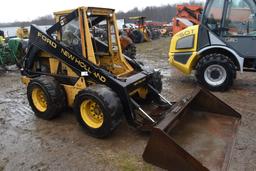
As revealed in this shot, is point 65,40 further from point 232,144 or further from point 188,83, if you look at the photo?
point 188,83

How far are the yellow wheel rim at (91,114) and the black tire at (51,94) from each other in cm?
65

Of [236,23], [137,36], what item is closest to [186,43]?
[236,23]

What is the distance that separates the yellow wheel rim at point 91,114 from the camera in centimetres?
397

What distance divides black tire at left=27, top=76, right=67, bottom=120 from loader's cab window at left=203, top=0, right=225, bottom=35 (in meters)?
3.86

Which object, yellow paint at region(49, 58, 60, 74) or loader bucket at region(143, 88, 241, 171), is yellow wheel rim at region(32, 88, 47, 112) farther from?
loader bucket at region(143, 88, 241, 171)

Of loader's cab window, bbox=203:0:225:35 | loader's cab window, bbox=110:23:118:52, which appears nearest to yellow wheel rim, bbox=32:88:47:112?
loader's cab window, bbox=110:23:118:52

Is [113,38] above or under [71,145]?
above

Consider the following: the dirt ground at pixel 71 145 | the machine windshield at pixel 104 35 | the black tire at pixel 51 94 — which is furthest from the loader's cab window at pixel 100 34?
the dirt ground at pixel 71 145

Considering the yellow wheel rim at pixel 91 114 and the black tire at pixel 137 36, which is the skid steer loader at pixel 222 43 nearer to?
the yellow wheel rim at pixel 91 114

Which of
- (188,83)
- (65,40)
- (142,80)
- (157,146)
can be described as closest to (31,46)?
(65,40)

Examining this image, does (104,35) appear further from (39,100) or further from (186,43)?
(186,43)

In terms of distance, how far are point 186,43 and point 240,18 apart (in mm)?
1327

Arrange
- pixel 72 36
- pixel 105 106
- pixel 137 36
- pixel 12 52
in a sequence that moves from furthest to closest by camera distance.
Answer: pixel 137 36
pixel 12 52
pixel 72 36
pixel 105 106

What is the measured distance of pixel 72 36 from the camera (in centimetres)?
449
